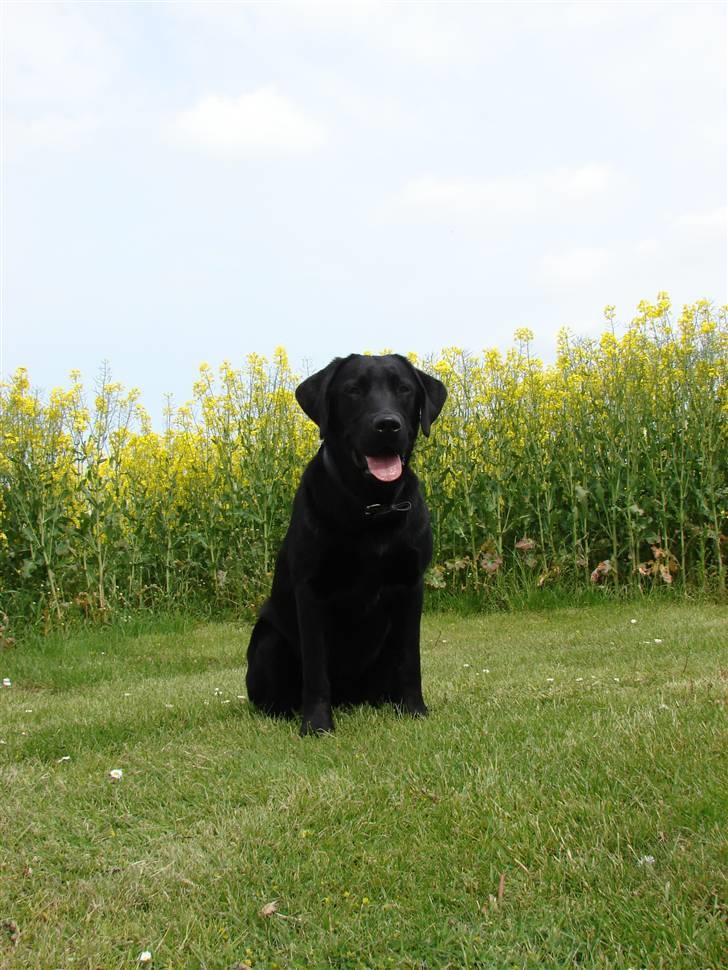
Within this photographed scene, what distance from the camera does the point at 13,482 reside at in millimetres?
7793

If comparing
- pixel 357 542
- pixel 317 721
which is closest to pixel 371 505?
pixel 357 542

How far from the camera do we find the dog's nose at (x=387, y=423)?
11.4 feet

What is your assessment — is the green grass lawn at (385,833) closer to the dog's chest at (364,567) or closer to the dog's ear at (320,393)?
the dog's chest at (364,567)

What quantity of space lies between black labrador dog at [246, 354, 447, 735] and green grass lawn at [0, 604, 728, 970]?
25cm

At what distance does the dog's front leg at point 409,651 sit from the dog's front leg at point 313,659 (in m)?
0.37

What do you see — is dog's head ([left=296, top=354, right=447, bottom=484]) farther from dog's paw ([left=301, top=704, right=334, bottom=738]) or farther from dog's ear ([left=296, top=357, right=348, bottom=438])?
dog's paw ([left=301, top=704, right=334, bottom=738])

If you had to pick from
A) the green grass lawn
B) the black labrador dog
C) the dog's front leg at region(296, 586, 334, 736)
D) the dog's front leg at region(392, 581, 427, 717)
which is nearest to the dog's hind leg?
the black labrador dog

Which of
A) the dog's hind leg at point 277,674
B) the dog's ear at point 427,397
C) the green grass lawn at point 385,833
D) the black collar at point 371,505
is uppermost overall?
the dog's ear at point 427,397

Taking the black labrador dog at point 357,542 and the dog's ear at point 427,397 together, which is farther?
the dog's ear at point 427,397

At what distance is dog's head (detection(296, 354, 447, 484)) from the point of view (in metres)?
3.51

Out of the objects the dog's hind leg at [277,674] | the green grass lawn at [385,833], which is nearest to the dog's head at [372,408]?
the dog's hind leg at [277,674]

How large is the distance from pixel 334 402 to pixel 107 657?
3.79 m

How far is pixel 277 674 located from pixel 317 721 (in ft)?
1.44

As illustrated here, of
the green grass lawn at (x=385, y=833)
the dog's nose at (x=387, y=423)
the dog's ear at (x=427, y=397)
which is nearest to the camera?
the green grass lawn at (x=385, y=833)
